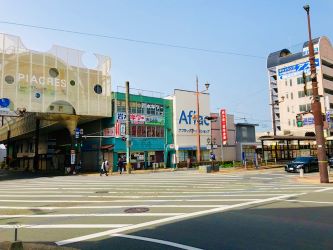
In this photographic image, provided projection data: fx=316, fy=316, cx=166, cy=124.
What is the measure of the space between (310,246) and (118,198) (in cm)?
955

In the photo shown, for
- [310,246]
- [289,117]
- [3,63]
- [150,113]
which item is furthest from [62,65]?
[289,117]

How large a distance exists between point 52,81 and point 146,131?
1468 cm

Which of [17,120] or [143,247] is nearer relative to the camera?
→ [143,247]

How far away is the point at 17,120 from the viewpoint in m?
64.9

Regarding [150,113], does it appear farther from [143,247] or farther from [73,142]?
[143,247]

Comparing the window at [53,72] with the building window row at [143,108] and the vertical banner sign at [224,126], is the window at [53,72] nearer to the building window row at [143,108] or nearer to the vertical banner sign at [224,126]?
the building window row at [143,108]

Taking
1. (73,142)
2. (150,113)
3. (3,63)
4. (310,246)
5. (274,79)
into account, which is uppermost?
(274,79)

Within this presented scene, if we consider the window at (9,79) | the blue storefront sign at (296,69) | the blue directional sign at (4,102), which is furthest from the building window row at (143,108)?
the blue storefront sign at (296,69)

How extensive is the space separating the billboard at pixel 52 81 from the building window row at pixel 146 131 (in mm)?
4437

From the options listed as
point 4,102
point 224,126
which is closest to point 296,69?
point 4,102

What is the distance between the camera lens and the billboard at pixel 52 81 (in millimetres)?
35594

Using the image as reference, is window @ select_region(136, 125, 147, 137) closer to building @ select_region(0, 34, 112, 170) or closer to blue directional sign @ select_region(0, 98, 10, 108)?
building @ select_region(0, 34, 112, 170)

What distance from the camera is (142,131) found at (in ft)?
149

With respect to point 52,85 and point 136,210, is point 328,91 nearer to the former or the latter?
point 52,85
